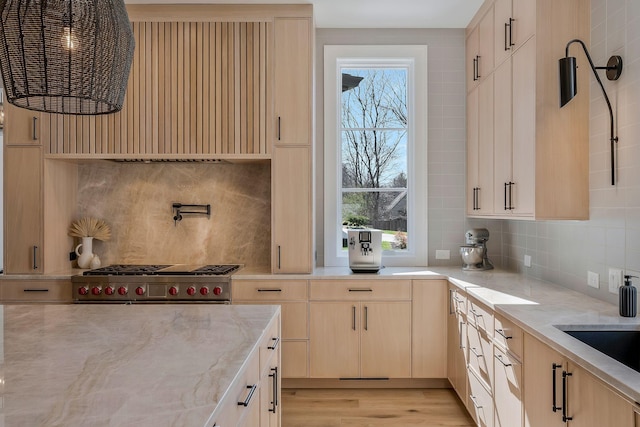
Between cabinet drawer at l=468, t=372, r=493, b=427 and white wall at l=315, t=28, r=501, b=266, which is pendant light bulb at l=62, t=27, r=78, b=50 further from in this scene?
white wall at l=315, t=28, r=501, b=266

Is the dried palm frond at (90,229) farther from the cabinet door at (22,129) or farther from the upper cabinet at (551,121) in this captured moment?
the upper cabinet at (551,121)

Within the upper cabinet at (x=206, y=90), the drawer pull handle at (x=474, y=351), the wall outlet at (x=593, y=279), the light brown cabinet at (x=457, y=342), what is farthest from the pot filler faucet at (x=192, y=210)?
the wall outlet at (x=593, y=279)

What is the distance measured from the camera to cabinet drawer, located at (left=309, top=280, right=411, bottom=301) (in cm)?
328

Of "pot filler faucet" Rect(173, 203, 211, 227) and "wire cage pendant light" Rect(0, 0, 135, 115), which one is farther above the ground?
"wire cage pendant light" Rect(0, 0, 135, 115)

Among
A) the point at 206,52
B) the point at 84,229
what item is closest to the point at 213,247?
the point at 84,229

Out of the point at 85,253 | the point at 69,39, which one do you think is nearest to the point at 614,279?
the point at 69,39

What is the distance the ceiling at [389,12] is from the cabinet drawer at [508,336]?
2.39m

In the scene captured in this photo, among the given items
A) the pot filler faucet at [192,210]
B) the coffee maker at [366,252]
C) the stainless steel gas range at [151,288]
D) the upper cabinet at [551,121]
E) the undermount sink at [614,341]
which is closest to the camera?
the undermount sink at [614,341]

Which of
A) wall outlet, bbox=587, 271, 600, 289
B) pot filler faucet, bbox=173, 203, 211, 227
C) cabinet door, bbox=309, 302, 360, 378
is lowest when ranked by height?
cabinet door, bbox=309, 302, 360, 378

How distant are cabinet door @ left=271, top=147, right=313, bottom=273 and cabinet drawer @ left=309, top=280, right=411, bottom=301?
0.18 meters

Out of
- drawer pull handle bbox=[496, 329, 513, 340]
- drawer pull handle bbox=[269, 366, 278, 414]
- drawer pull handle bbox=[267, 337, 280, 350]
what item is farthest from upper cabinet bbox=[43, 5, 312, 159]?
drawer pull handle bbox=[496, 329, 513, 340]

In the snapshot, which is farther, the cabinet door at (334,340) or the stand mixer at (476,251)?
the stand mixer at (476,251)

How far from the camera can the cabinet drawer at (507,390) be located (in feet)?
6.64

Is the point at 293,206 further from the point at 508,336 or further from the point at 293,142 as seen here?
the point at 508,336
